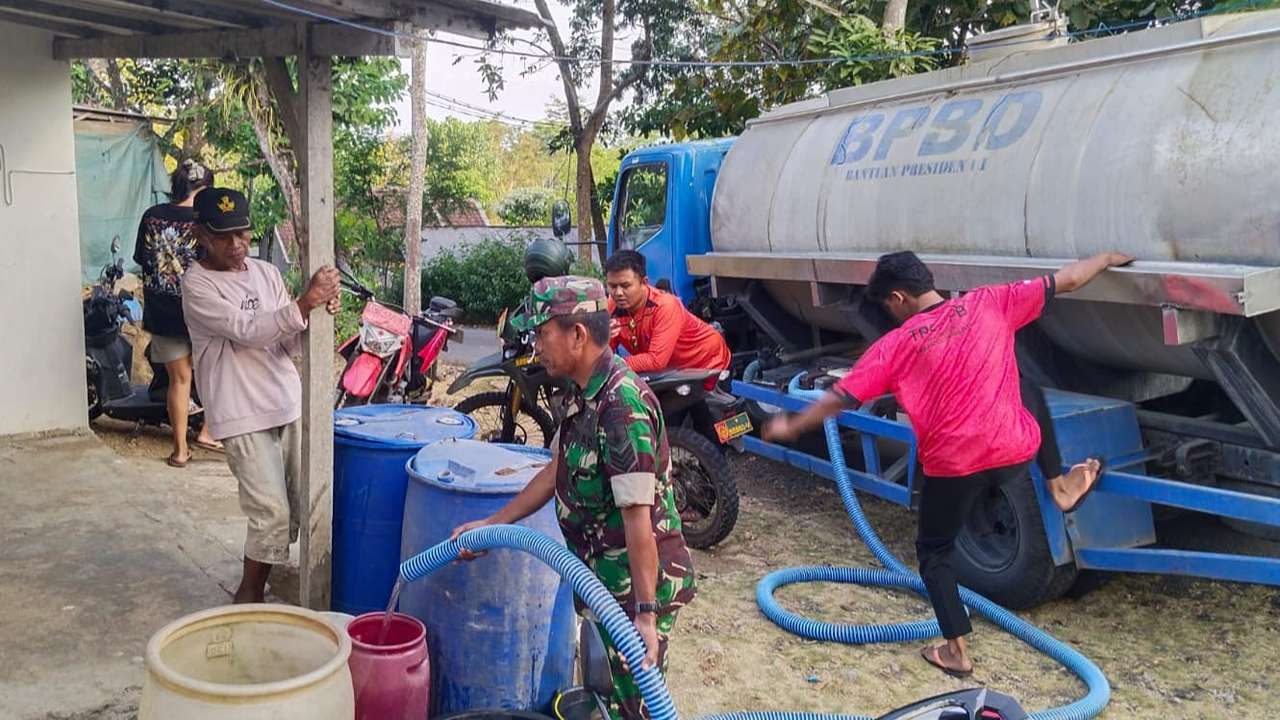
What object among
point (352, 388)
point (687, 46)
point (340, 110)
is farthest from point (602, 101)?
point (352, 388)

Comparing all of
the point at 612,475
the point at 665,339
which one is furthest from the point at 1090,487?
the point at 612,475

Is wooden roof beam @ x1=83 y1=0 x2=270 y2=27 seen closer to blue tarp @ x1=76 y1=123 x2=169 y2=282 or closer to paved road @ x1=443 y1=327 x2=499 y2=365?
blue tarp @ x1=76 y1=123 x2=169 y2=282

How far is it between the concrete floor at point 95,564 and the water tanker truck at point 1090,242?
3410 mm

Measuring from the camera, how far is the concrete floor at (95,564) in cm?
374

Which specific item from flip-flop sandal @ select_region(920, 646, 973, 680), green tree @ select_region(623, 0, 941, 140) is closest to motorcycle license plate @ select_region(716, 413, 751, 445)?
flip-flop sandal @ select_region(920, 646, 973, 680)

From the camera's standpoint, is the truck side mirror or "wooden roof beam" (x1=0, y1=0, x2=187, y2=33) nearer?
"wooden roof beam" (x1=0, y1=0, x2=187, y2=33)

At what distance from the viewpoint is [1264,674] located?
4379 mm

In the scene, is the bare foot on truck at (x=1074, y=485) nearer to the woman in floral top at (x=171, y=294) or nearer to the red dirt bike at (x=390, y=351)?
the red dirt bike at (x=390, y=351)

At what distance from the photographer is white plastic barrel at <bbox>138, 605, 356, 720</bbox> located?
2305 millimetres

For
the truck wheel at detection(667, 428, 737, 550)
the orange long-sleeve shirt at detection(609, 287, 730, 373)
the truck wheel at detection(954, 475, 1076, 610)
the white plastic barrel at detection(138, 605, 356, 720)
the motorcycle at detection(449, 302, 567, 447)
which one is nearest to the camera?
the white plastic barrel at detection(138, 605, 356, 720)

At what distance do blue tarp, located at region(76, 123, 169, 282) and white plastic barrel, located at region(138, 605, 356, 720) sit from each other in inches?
325

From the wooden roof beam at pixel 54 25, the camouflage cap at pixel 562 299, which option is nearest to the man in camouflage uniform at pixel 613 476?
the camouflage cap at pixel 562 299

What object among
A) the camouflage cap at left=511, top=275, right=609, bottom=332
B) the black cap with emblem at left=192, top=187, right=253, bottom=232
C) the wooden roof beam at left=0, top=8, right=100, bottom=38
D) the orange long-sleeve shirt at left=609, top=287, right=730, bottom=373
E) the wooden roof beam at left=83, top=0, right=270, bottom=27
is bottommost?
the orange long-sleeve shirt at left=609, top=287, right=730, bottom=373

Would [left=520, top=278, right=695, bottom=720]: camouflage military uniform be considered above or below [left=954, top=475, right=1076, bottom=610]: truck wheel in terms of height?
above
